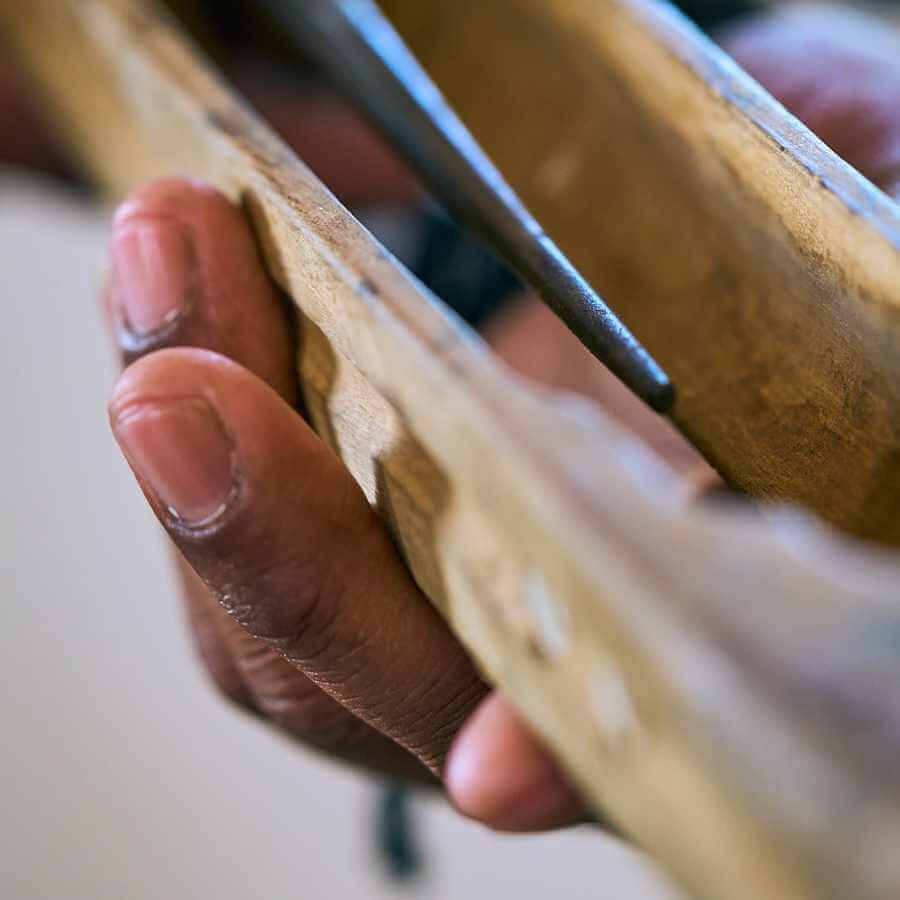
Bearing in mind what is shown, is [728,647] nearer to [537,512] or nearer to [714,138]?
[537,512]

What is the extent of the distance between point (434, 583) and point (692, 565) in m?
0.11

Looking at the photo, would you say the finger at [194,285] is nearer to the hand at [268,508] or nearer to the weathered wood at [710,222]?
the hand at [268,508]

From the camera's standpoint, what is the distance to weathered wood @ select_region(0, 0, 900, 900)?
19 cm

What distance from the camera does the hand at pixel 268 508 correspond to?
288 mm

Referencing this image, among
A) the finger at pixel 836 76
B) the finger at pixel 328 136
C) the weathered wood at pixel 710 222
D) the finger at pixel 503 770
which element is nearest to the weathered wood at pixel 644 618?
the finger at pixel 503 770

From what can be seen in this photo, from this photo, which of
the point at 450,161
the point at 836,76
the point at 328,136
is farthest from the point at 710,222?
the point at 328,136

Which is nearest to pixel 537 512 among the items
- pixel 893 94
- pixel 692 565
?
pixel 692 565

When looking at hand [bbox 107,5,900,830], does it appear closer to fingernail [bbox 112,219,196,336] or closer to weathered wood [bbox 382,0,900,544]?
fingernail [bbox 112,219,196,336]

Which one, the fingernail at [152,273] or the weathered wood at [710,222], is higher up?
the weathered wood at [710,222]

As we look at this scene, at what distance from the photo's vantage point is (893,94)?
571 millimetres

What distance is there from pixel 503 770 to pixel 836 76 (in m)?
0.45

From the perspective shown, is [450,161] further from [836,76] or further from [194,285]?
[836,76]

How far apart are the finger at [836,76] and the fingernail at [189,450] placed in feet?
0.99

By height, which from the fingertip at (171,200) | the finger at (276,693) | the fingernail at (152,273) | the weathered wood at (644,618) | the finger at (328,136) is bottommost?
the finger at (276,693)
